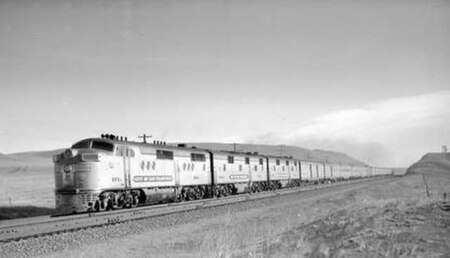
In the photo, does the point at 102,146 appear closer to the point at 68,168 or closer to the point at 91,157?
the point at 91,157

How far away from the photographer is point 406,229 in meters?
12.6

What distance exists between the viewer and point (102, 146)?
24.4 m

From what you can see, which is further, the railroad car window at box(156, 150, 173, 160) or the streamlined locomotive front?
the railroad car window at box(156, 150, 173, 160)

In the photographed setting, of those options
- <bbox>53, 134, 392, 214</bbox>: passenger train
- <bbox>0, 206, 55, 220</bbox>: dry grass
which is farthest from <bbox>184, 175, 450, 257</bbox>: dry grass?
<bbox>0, 206, 55, 220</bbox>: dry grass

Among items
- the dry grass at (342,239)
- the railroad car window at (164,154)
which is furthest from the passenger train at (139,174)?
the dry grass at (342,239)

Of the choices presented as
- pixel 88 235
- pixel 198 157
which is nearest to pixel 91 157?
pixel 88 235

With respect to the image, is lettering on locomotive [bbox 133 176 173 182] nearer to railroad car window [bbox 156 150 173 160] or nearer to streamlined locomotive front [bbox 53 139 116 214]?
railroad car window [bbox 156 150 173 160]

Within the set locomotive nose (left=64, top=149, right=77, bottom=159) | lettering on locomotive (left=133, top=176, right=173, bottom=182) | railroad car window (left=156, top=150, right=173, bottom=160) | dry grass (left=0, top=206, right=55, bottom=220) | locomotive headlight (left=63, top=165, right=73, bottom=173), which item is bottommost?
dry grass (left=0, top=206, right=55, bottom=220)

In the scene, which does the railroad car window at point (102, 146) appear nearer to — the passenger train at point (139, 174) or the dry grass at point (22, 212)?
the passenger train at point (139, 174)

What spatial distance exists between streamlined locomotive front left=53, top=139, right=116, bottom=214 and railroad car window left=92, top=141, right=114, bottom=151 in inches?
24.0

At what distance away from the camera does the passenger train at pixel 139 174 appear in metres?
22.6

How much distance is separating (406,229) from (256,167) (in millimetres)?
36683

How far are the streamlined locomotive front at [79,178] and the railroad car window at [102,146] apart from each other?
0.61 meters

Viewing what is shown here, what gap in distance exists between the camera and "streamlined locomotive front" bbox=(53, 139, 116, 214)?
2223 cm
